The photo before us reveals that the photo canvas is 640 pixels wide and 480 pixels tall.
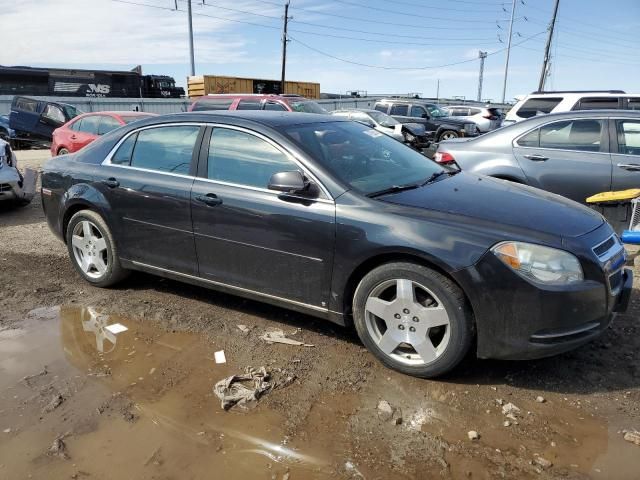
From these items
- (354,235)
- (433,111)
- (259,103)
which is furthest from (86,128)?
(433,111)

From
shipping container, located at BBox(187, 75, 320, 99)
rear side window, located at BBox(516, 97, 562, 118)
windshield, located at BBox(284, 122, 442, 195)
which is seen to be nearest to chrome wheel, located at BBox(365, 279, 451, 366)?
windshield, located at BBox(284, 122, 442, 195)

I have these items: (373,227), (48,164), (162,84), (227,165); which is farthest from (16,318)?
(162,84)

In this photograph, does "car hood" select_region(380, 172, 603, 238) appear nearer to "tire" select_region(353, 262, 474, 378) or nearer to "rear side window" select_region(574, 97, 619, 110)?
"tire" select_region(353, 262, 474, 378)

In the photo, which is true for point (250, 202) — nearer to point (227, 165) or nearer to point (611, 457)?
point (227, 165)

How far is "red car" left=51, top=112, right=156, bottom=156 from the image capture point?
11.7m

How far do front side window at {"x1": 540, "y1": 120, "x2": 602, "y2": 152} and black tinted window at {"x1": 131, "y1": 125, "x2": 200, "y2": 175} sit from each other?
169 inches

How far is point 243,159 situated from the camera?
3.90 metres

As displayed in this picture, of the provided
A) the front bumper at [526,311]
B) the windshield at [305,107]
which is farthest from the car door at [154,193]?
the windshield at [305,107]

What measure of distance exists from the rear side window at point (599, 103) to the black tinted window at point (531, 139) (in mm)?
4710

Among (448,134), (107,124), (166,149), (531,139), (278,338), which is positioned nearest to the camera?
(278,338)

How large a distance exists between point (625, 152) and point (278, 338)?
182 inches

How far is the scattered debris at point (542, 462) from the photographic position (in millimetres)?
2514

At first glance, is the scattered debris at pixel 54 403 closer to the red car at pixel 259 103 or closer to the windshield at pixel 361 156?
the windshield at pixel 361 156

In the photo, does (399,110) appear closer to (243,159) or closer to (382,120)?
(382,120)
